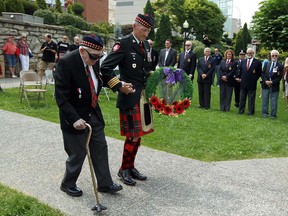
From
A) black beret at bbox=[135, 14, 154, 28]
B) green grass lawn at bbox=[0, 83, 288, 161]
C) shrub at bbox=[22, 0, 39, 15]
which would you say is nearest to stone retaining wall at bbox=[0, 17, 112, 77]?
shrub at bbox=[22, 0, 39, 15]

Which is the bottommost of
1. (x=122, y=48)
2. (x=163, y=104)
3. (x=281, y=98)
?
(x=281, y=98)

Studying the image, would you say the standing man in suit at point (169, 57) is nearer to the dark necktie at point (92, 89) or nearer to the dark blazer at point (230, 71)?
the dark blazer at point (230, 71)

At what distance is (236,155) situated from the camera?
655 cm

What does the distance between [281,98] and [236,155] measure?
9981 mm

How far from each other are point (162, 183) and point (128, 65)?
1587 mm

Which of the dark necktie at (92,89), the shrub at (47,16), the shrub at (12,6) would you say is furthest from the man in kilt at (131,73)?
the shrub at (47,16)

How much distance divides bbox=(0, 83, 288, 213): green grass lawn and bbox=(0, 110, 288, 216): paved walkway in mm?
333

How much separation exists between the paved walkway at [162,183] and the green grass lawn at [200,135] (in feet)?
1.09

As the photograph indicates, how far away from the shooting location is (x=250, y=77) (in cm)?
1101

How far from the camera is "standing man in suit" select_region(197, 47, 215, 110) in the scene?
11852 mm

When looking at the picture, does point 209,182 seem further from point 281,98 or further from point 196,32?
point 196,32

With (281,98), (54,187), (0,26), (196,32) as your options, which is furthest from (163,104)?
(196,32)

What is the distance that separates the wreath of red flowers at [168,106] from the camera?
5.04 metres

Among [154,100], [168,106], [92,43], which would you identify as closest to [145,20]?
[92,43]
